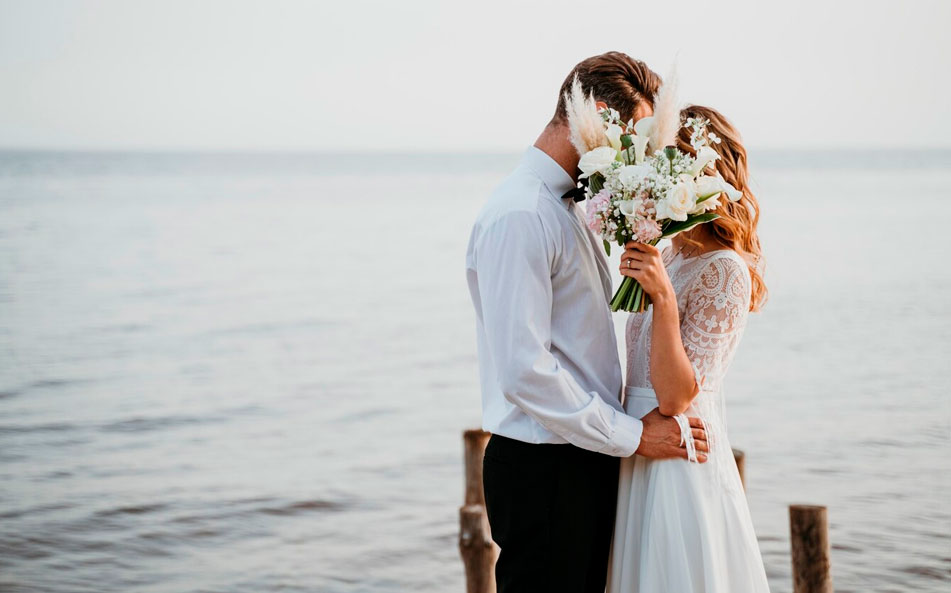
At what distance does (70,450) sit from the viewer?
427 inches

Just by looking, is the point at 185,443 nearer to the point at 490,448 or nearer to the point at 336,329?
the point at 336,329

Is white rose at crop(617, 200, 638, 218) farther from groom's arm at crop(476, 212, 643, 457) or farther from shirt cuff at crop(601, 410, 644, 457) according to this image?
shirt cuff at crop(601, 410, 644, 457)

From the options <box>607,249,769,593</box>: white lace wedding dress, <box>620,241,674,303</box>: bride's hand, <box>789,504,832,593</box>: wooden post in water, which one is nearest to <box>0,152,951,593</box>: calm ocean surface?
<box>789,504,832,593</box>: wooden post in water

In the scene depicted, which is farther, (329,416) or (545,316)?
(329,416)

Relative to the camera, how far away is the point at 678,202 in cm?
279

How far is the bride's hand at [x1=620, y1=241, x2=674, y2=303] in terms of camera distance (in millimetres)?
2961

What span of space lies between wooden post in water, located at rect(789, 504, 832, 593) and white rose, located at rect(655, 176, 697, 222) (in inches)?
104

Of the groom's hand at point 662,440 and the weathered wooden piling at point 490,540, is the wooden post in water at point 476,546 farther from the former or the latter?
the groom's hand at point 662,440

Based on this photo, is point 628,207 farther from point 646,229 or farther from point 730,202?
point 730,202

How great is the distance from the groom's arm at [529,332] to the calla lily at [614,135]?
317 mm

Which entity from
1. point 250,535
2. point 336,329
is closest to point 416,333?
point 336,329

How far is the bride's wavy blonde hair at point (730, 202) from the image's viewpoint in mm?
3330

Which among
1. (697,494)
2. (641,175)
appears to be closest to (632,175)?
(641,175)

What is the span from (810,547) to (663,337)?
2.47 metres
